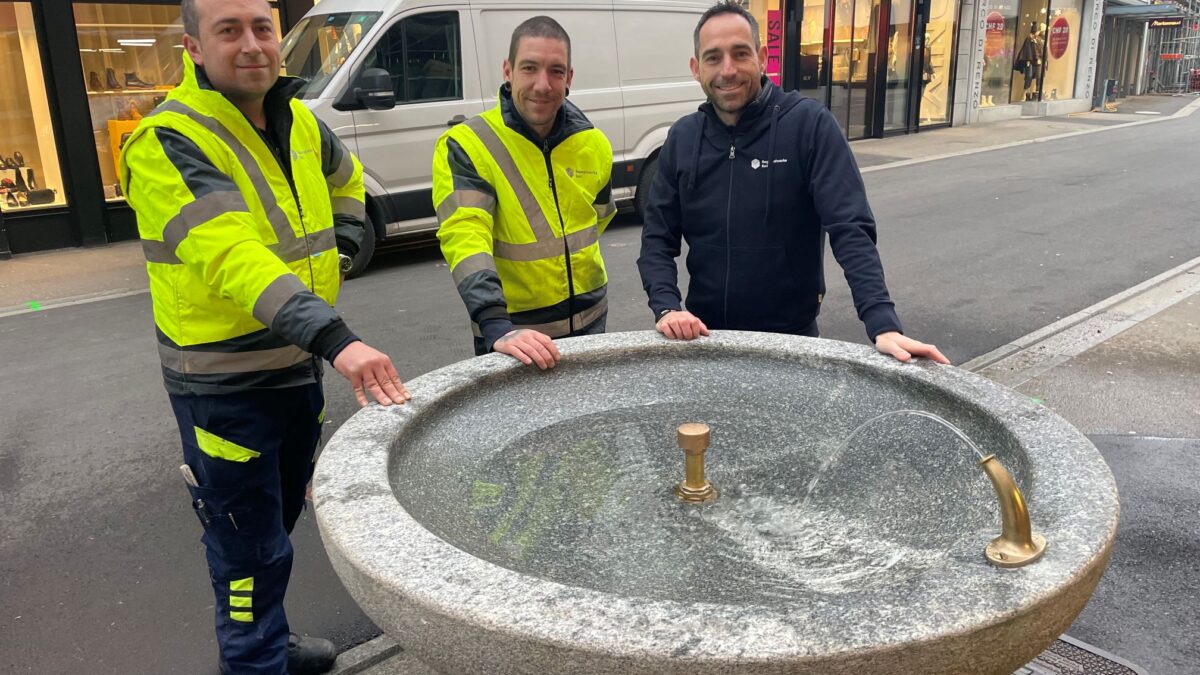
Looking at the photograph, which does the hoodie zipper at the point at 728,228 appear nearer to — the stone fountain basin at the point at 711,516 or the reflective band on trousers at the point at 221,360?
the stone fountain basin at the point at 711,516

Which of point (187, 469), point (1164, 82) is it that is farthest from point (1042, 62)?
point (187, 469)

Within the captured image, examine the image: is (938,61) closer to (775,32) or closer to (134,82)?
(775,32)

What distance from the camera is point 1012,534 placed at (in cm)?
152

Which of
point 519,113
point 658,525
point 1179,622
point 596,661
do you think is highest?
point 519,113

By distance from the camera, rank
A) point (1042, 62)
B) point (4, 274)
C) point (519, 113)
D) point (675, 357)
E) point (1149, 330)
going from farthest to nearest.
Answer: point (1042, 62), point (4, 274), point (1149, 330), point (519, 113), point (675, 357)

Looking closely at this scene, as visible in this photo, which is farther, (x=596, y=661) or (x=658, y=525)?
(x=658, y=525)

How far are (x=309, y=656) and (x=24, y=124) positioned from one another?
922 centimetres

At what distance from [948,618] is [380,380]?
1.36 metres

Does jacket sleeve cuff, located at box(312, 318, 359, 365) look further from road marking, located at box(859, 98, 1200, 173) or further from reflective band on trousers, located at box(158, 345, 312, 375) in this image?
A: road marking, located at box(859, 98, 1200, 173)

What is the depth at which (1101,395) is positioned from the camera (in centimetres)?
515

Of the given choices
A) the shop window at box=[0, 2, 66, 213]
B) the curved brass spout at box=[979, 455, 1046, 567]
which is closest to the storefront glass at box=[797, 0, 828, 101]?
the shop window at box=[0, 2, 66, 213]

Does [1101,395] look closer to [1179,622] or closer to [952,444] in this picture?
[1179,622]

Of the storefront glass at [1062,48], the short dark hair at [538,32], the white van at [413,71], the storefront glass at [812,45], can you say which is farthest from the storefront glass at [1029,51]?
the short dark hair at [538,32]

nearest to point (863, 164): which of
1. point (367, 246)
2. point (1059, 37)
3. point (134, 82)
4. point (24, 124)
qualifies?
point (367, 246)
